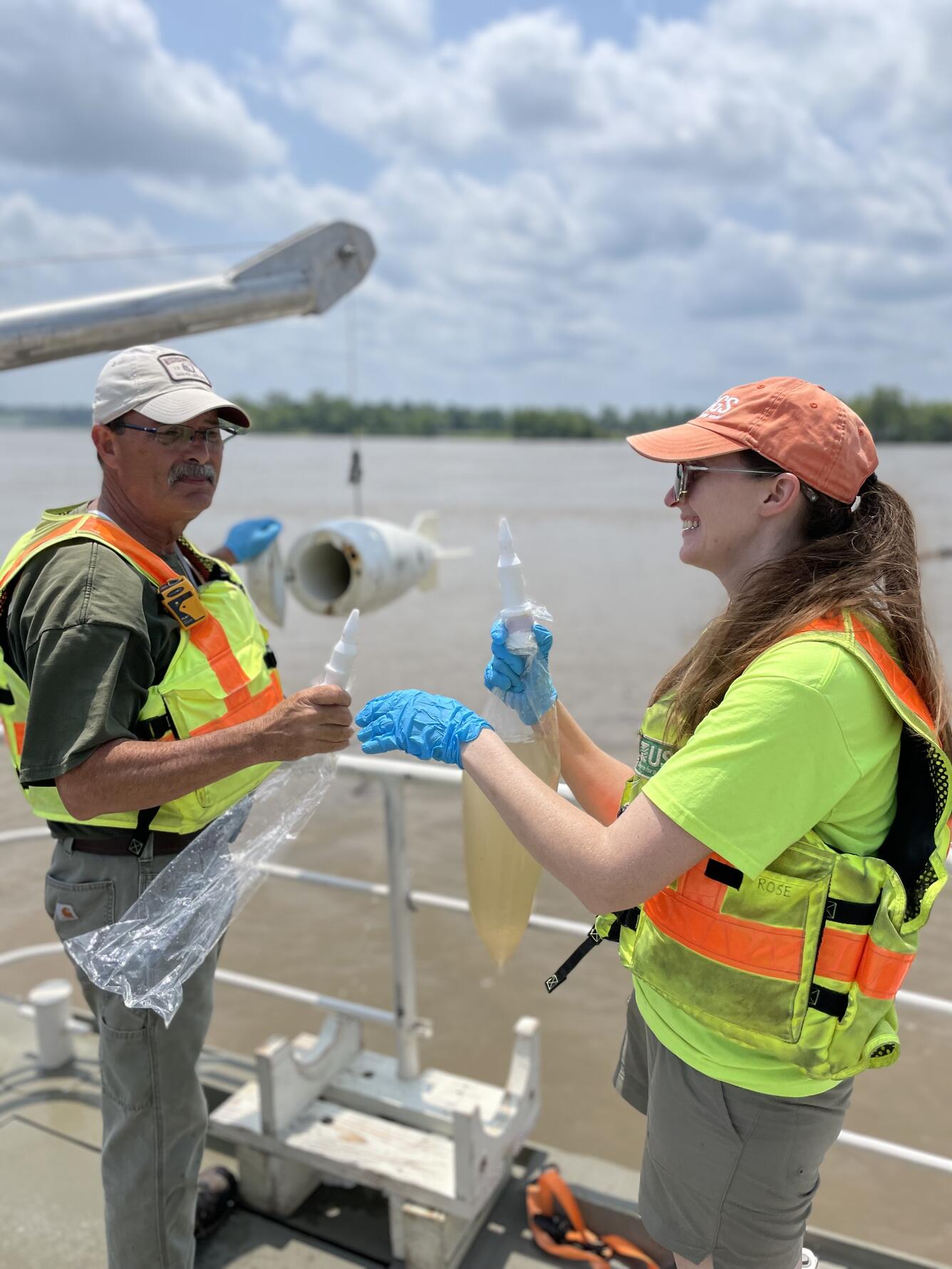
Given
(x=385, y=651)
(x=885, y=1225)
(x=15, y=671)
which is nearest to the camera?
(x=15, y=671)

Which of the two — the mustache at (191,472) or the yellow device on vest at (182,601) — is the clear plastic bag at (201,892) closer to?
the yellow device on vest at (182,601)

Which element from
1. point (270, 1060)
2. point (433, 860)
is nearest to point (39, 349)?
point (270, 1060)

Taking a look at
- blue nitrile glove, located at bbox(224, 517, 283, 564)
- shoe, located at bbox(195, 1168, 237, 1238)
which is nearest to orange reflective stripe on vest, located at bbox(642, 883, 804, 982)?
shoe, located at bbox(195, 1168, 237, 1238)

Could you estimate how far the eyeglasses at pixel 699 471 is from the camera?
4.83ft

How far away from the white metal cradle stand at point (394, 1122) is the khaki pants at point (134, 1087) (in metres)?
0.54

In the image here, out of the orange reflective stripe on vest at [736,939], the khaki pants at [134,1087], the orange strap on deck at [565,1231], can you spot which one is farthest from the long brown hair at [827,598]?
the orange strap on deck at [565,1231]

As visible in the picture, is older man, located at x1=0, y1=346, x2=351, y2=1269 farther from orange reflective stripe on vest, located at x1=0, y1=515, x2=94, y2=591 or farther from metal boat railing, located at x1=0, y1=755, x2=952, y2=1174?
metal boat railing, located at x1=0, y1=755, x2=952, y2=1174

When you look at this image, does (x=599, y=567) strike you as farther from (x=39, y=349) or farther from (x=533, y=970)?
(x=39, y=349)

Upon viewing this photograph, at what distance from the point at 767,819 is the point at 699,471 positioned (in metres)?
0.57

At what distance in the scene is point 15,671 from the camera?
181cm

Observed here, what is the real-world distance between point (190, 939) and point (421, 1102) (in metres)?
1.13

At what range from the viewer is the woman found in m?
1.27

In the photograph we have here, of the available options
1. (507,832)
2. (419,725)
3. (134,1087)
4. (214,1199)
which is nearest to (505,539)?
(419,725)

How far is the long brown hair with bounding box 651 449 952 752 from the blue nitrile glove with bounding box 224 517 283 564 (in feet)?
7.78
